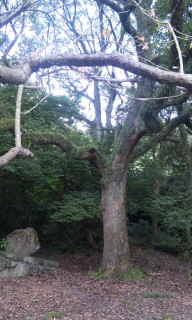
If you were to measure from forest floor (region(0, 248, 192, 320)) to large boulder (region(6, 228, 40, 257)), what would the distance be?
812mm

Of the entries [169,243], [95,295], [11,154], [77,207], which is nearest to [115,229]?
[77,207]

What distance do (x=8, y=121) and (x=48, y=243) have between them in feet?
20.6

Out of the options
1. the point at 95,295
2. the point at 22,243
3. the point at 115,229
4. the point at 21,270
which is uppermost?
the point at 115,229

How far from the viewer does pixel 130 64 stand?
3.67m

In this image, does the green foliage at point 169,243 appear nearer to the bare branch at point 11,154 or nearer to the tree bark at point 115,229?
the tree bark at point 115,229

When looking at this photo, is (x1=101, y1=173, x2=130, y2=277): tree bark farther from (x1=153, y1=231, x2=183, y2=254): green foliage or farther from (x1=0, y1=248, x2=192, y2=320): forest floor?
(x1=153, y1=231, x2=183, y2=254): green foliage

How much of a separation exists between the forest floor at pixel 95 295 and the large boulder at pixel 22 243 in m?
0.81

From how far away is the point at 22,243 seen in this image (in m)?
9.69

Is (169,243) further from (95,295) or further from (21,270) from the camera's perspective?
(95,295)

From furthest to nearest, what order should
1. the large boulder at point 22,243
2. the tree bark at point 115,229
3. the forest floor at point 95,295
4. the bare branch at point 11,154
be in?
the large boulder at point 22,243 → the tree bark at point 115,229 → the forest floor at point 95,295 → the bare branch at point 11,154

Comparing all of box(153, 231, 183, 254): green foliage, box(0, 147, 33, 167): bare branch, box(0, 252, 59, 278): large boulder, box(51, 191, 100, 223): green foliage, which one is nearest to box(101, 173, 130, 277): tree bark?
box(51, 191, 100, 223): green foliage

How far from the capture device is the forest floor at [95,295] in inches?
221

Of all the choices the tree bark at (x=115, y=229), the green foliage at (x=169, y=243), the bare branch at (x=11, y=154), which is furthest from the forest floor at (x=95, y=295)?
the bare branch at (x=11, y=154)

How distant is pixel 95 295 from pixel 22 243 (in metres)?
3.33
